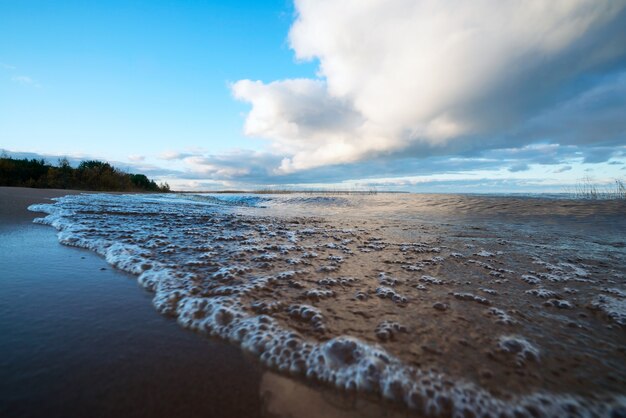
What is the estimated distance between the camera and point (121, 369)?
1.28m

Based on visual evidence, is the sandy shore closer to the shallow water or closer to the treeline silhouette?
the shallow water

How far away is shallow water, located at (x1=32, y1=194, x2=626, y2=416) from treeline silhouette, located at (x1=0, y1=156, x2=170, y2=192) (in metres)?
25.0

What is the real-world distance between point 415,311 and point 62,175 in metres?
30.1

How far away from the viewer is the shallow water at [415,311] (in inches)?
48.9

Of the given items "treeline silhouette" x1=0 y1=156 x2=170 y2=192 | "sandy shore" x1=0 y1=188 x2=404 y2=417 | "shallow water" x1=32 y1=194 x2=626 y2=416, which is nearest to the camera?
"sandy shore" x1=0 y1=188 x2=404 y2=417

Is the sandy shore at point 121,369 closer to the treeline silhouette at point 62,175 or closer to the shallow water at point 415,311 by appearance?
the shallow water at point 415,311

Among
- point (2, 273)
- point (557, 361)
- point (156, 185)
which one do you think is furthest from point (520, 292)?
point (156, 185)

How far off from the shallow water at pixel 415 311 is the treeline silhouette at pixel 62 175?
24959 millimetres

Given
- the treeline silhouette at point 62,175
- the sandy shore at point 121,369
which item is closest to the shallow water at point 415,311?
the sandy shore at point 121,369

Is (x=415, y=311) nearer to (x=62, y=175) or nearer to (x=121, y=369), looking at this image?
(x=121, y=369)

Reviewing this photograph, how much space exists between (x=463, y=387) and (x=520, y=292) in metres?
1.60

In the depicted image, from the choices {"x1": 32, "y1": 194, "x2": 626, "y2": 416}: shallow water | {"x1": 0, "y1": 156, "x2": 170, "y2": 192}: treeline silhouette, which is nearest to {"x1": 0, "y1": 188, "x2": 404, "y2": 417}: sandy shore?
{"x1": 32, "y1": 194, "x2": 626, "y2": 416}: shallow water

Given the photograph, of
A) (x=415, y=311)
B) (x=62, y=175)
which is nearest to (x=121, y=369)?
(x=415, y=311)

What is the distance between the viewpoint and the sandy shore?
3.58 feet
